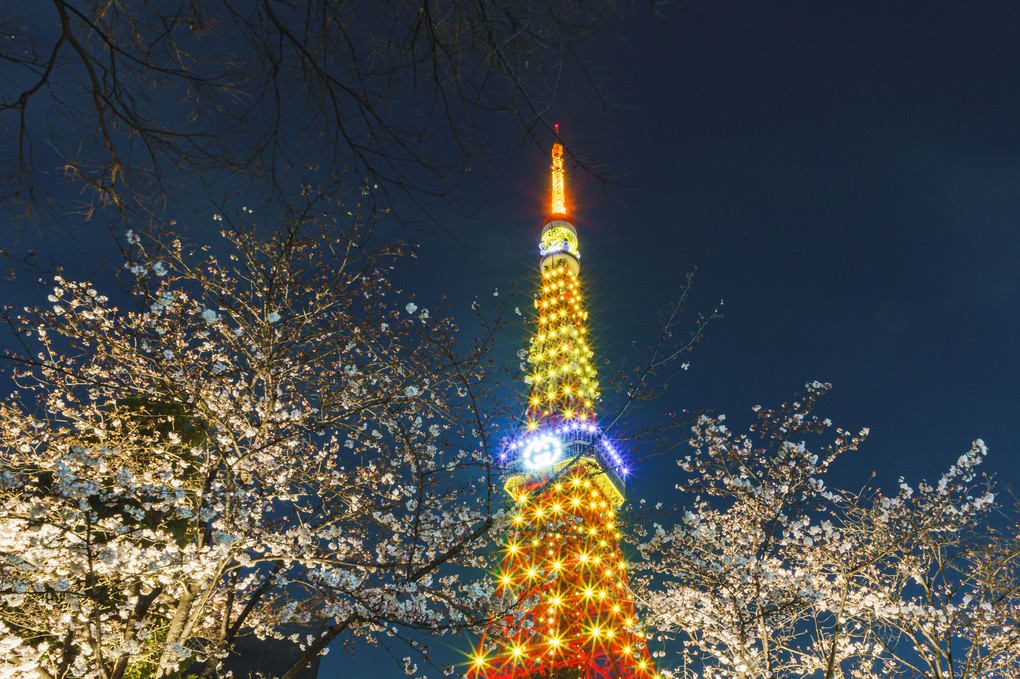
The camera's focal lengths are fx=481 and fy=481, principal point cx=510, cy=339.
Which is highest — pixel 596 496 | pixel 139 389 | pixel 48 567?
pixel 596 496

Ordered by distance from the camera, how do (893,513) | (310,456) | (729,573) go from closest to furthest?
(310,456), (729,573), (893,513)

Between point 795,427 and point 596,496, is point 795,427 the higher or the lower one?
the lower one

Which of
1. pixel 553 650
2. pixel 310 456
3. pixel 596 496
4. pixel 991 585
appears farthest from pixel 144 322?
pixel 596 496

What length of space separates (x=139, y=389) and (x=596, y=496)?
52.7 feet

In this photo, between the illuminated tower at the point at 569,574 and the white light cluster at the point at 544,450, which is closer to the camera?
the illuminated tower at the point at 569,574

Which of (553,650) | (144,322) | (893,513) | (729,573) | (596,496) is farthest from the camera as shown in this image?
(596,496)

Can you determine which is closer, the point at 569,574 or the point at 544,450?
the point at 569,574

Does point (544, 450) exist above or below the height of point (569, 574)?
above

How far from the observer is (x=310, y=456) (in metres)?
6.09

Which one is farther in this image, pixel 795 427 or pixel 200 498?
pixel 795 427

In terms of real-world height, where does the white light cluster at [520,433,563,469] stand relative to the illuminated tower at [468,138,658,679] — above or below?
above

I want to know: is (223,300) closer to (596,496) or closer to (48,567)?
(48,567)

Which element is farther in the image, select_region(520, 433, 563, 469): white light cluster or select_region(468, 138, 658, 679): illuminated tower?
select_region(520, 433, 563, 469): white light cluster

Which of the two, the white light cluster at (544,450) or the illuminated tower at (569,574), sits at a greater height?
the white light cluster at (544,450)
